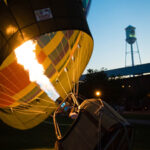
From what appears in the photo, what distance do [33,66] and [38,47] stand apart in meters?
0.77

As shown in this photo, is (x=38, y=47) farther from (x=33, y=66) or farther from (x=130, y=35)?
(x=130, y=35)

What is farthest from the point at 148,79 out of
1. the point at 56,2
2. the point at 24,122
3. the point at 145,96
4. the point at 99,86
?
the point at 56,2

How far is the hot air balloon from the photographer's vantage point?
4.62 meters

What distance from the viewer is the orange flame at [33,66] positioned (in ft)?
22.5

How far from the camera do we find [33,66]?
796cm

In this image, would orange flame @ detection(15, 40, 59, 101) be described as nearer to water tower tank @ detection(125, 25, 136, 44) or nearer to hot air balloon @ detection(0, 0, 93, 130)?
hot air balloon @ detection(0, 0, 93, 130)

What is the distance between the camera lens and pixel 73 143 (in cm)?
402

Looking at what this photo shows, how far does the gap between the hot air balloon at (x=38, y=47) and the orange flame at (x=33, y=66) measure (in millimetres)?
77

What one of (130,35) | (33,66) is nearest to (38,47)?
(33,66)

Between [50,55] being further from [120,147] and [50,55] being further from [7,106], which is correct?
[120,147]

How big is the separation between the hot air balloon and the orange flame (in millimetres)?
77

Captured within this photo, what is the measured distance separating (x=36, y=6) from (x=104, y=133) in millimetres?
3180

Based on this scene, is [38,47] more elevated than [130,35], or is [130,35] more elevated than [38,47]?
[38,47]

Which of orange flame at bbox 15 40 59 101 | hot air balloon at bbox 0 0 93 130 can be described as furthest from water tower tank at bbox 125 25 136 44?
orange flame at bbox 15 40 59 101
